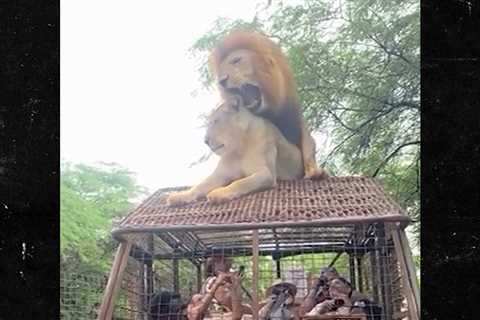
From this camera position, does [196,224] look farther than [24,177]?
No

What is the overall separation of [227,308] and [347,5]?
3.35ft

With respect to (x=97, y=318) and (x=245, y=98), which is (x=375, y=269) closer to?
(x=245, y=98)

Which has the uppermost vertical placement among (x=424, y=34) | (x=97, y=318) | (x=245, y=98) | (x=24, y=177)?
(x=424, y=34)

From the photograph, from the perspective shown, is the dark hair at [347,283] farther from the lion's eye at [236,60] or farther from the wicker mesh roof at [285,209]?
the lion's eye at [236,60]

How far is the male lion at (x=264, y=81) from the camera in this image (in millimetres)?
2760

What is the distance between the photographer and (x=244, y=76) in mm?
2768

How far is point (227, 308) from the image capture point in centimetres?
263

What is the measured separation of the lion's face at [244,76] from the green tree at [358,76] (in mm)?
61

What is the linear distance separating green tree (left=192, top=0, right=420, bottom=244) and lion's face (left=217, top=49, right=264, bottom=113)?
0.06 meters

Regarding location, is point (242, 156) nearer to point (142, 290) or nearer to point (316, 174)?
point (316, 174)

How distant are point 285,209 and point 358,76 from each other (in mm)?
489

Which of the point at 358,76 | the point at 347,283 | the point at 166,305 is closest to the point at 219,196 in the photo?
the point at 166,305

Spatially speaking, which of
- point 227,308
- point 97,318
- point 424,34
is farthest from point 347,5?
point 97,318

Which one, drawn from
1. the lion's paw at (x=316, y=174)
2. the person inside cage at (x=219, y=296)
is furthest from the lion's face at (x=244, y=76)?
the person inside cage at (x=219, y=296)
